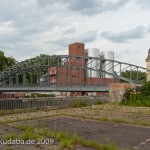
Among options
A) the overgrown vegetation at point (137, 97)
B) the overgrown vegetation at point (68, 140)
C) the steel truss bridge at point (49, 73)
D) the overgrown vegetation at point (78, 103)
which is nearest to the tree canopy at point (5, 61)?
the steel truss bridge at point (49, 73)

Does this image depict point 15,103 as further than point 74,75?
No

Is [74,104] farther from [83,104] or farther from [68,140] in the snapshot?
[68,140]

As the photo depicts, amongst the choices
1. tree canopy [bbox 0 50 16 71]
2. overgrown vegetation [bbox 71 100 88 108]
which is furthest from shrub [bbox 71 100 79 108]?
tree canopy [bbox 0 50 16 71]

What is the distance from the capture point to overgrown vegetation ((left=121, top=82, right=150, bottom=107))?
2355cm

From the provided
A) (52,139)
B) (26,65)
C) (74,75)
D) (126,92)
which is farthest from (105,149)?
(74,75)

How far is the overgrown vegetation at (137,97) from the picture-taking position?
23.5m

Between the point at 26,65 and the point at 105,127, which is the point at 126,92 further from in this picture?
the point at 26,65

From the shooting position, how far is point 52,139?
9.27 metres

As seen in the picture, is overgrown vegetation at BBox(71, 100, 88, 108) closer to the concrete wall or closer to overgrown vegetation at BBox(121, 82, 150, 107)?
overgrown vegetation at BBox(121, 82, 150, 107)

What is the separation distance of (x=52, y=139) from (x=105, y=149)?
2.19 m

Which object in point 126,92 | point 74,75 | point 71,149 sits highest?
point 74,75

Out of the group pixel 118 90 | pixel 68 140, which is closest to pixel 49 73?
pixel 118 90

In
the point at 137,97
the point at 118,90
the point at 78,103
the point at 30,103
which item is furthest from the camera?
the point at 118,90

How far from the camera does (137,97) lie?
2481cm
